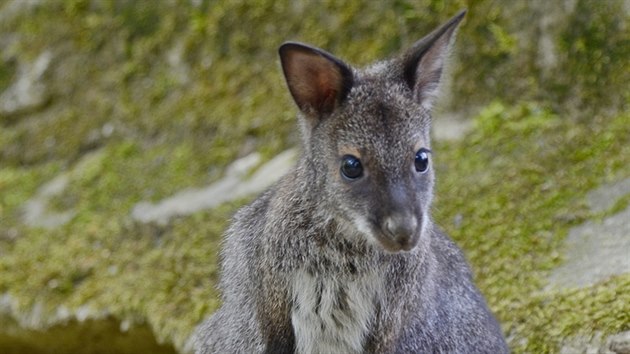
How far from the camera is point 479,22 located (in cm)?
559

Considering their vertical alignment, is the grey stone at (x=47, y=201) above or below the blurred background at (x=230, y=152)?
below

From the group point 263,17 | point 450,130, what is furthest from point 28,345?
point 450,130

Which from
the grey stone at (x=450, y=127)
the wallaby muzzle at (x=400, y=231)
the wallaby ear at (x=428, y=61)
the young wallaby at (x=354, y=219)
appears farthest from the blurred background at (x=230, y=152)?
the wallaby ear at (x=428, y=61)

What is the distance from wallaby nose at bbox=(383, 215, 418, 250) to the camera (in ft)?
10.9

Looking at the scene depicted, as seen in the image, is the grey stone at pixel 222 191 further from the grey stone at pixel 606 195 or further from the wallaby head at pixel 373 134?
the wallaby head at pixel 373 134

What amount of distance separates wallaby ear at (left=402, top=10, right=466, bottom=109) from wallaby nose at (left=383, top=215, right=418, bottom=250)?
613mm

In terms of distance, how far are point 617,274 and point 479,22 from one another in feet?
6.53

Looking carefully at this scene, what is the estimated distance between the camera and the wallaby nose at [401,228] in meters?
3.31

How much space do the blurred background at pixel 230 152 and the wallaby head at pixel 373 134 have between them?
1.16 metres

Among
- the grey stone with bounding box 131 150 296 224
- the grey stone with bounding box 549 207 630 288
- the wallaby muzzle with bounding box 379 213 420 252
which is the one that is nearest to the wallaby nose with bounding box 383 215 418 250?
the wallaby muzzle with bounding box 379 213 420 252

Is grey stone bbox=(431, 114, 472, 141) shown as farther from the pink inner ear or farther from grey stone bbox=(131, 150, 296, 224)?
the pink inner ear

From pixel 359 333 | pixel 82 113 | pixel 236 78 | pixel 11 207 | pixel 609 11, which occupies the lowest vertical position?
pixel 11 207

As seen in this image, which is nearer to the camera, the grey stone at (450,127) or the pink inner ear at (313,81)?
the pink inner ear at (313,81)

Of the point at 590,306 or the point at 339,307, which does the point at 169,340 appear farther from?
the point at 590,306
